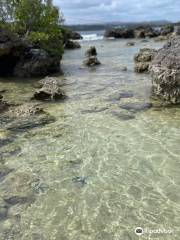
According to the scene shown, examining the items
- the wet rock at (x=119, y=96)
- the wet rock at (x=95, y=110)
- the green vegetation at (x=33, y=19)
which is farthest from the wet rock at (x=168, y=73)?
the green vegetation at (x=33, y=19)

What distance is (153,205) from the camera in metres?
8.64

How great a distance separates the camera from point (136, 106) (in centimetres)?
1733

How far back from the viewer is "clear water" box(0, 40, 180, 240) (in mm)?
7953

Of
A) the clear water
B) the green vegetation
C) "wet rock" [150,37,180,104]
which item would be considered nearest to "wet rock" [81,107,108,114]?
the clear water

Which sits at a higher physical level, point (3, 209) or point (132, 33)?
point (3, 209)

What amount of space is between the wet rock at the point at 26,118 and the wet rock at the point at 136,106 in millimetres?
3538

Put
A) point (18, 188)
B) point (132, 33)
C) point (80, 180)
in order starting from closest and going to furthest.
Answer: point (18, 188) → point (80, 180) → point (132, 33)

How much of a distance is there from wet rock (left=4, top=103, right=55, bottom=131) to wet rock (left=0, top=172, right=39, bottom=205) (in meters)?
4.40

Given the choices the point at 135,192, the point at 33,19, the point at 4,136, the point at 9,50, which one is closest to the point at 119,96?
the point at 4,136

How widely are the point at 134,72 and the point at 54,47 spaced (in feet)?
23.5

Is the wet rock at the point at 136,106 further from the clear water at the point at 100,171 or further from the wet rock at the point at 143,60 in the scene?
the wet rock at the point at 143,60

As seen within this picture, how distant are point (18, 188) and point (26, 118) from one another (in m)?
6.57

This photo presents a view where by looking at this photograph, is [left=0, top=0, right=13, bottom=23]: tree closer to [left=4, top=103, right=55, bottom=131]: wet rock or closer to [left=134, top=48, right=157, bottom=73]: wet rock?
[left=134, top=48, right=157, bottom=73]: wet rock

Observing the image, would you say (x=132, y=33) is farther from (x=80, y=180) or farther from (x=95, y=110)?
(x=80, y=180)
